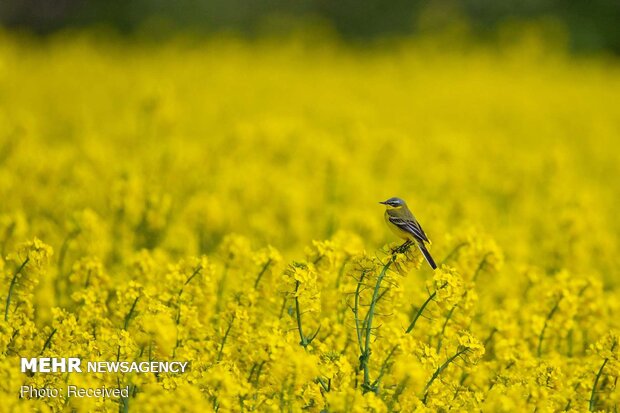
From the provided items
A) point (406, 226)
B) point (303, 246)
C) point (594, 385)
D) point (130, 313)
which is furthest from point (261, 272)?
point (303, 246)

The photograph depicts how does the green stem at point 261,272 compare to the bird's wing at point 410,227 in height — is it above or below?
above

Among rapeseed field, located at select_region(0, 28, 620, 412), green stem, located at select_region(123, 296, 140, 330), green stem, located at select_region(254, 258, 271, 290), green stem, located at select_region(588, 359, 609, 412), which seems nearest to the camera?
rapeseed field, located at select_region(0, 28, 620, 412)

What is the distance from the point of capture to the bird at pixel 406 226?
11.0ft

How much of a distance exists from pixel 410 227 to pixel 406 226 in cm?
2

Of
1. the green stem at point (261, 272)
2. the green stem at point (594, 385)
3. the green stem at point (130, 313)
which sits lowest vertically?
the green stem at point (594, 385)

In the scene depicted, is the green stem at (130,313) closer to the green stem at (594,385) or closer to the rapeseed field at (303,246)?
the rapeseed field at (303,246)

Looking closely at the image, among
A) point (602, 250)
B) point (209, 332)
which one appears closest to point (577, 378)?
point (209, 332)

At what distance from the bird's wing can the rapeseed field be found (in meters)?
0.09

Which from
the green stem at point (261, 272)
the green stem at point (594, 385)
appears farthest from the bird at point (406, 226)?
the green stem at point (594, 385)

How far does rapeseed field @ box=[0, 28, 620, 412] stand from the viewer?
3324mm

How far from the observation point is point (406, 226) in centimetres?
338

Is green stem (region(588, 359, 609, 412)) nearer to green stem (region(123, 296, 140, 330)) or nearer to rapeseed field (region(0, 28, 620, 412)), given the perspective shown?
rapeseed field (region(0, 28, 620, 412))

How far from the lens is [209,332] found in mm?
3785

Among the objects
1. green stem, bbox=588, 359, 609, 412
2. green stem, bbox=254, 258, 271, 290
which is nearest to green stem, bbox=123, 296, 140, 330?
green stem, bbox=254, 258, 271, 290
